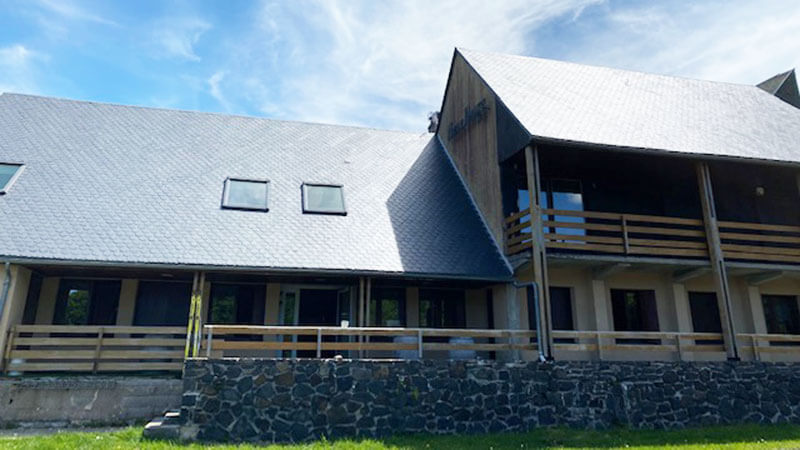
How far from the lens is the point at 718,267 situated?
13.2 m

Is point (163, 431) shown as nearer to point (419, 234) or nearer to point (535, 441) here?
point (535, 441)

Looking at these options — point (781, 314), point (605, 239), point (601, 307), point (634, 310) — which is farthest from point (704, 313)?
point (605, 239)

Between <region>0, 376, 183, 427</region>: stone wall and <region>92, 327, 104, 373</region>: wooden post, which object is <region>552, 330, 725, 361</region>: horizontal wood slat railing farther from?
<region>92, 327, 104, 373</region>: wooden post

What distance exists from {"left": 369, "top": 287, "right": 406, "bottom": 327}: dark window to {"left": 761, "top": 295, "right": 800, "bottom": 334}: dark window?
419 inches

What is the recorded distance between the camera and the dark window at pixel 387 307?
14.4 meters

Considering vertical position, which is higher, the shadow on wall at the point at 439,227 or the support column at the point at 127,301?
the shadow on wall at the point at 439,227

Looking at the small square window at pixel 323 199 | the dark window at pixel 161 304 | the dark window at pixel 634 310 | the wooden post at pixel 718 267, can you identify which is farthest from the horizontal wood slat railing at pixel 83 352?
the wooden post at pixel 718 267

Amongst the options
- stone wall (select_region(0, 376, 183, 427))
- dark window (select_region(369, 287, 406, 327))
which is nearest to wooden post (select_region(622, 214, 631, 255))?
dark window (select_region(369, 287, 406, 327))

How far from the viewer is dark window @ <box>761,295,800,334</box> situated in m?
15.6

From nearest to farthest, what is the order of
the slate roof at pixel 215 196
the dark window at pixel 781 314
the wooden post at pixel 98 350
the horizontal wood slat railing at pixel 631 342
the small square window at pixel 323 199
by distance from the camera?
1. the wooden post at pixel 98 350
2. the horizontal wood slat railing at pixel 631 342
3. the slate roof at pixel 215 196
4. the small square window at pixel 323 199
5. the dark window at pixel 781 314

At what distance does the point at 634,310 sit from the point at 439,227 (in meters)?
5.92

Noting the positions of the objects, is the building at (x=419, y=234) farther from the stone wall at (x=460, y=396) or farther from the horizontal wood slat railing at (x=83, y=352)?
the stone wall at (x=460, y=396)

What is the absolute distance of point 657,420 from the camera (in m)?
11.3

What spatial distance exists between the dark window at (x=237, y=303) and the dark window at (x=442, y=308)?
433cm
